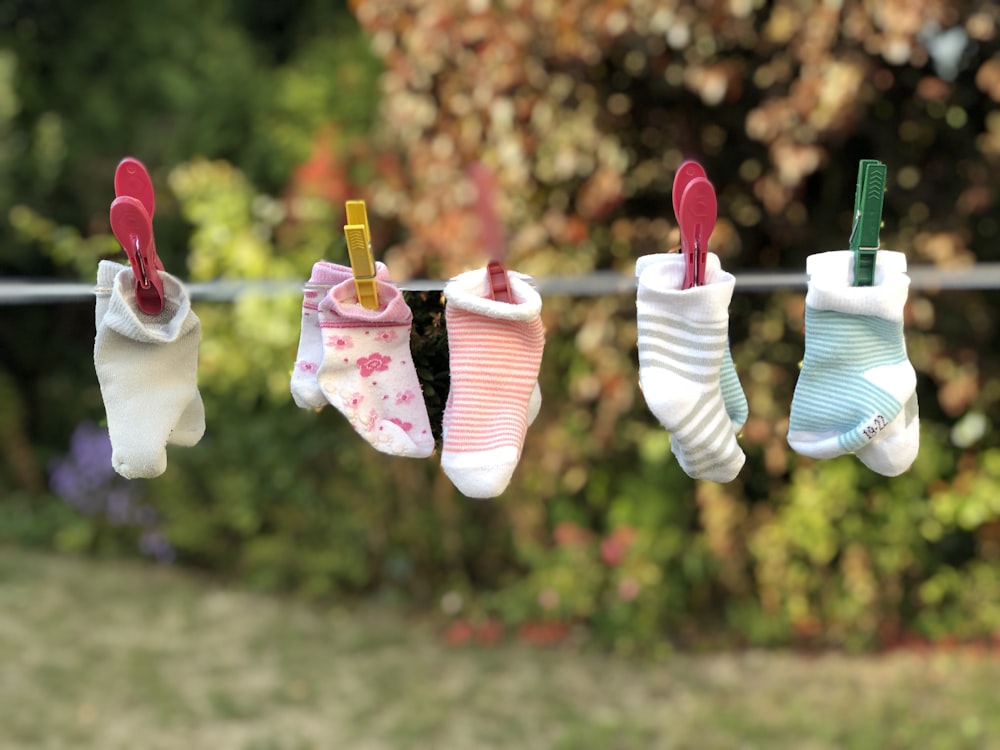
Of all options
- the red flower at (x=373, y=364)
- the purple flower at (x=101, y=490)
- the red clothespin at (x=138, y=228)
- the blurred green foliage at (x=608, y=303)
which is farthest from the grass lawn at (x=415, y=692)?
the red clothespin at (x=138, y=228)

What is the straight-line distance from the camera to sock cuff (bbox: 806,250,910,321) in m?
1.07

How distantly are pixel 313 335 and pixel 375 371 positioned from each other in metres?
0.10

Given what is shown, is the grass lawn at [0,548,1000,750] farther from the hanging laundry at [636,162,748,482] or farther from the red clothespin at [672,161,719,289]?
the red clothespin at [672,161,719,289]

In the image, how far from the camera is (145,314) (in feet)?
3.63

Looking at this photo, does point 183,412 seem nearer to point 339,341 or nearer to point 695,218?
point 339,341

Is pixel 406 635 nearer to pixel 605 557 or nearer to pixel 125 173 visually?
pixel 605 557

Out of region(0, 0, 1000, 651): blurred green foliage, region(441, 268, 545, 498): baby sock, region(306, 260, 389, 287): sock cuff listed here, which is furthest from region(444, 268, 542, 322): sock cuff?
region(0, 0, 1000, 651): blurred green foliage

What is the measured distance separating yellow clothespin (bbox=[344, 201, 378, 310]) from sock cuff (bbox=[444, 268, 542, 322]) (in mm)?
81

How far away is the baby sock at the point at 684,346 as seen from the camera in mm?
1056

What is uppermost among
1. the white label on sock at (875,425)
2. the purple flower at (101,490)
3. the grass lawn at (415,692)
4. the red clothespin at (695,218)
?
the red clothespin at (695,218)

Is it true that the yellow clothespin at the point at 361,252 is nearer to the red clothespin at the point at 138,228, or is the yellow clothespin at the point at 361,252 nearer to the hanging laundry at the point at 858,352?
the red clothespin at the point at 138,228

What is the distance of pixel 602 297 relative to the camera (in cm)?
304

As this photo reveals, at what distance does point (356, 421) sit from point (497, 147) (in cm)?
197

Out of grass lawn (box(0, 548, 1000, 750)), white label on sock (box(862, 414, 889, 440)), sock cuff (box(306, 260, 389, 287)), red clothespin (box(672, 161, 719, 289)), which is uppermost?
red clothespin (box(672, 161, 719, 289))
